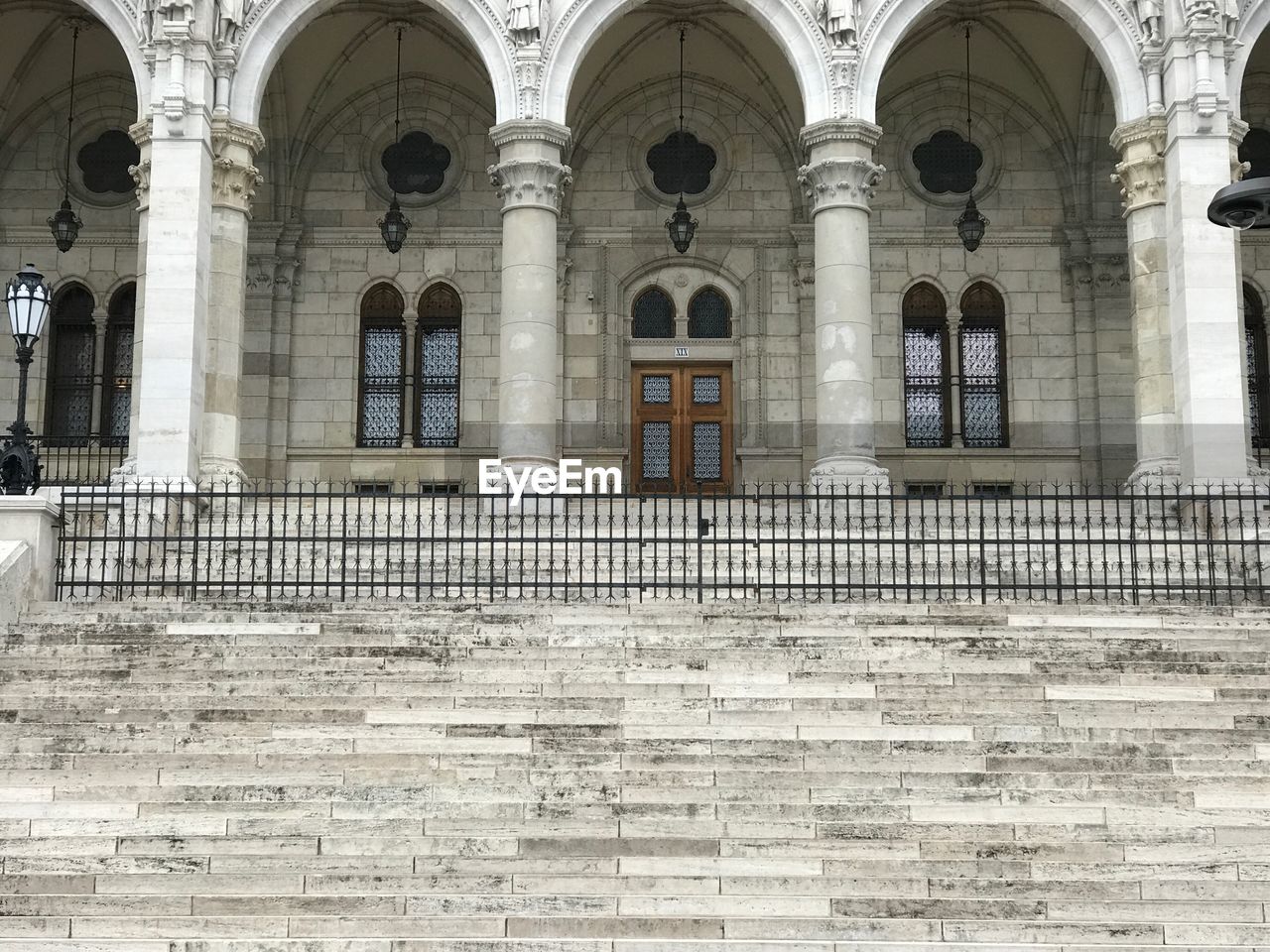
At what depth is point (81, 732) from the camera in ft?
37.9

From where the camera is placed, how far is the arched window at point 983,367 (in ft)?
87.4

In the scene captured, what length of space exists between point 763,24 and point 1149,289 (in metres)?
6.38

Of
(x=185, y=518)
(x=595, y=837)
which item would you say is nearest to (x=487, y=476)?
(x=185, y=518)

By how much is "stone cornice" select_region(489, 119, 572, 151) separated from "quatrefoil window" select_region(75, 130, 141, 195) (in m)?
8.67

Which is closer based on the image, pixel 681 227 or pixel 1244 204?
pixel 1244 204

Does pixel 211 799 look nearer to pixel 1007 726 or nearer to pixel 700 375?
pixel 1007 726

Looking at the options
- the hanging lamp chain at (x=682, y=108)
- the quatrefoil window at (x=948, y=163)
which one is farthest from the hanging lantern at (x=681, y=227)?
the quatrefoil window at (x=948, y=163)

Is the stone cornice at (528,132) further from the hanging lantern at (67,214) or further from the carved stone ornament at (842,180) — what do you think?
the hanging lantern at (67,214)

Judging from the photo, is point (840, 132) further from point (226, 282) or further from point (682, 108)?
point (226, 282)

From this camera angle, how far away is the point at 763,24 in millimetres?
21859

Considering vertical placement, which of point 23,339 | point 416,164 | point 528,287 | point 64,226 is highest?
point 416,164

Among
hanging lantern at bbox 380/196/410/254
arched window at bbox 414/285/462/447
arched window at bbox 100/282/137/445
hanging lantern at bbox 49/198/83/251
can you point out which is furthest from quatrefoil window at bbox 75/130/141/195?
arched window at bbox 414/285/462/447

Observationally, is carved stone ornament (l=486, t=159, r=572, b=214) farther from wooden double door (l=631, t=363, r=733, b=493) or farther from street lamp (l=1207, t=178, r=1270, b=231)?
street lamp (l=1207, t=178, r=1270, b=231)

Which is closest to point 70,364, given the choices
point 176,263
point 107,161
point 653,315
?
point 107,161
